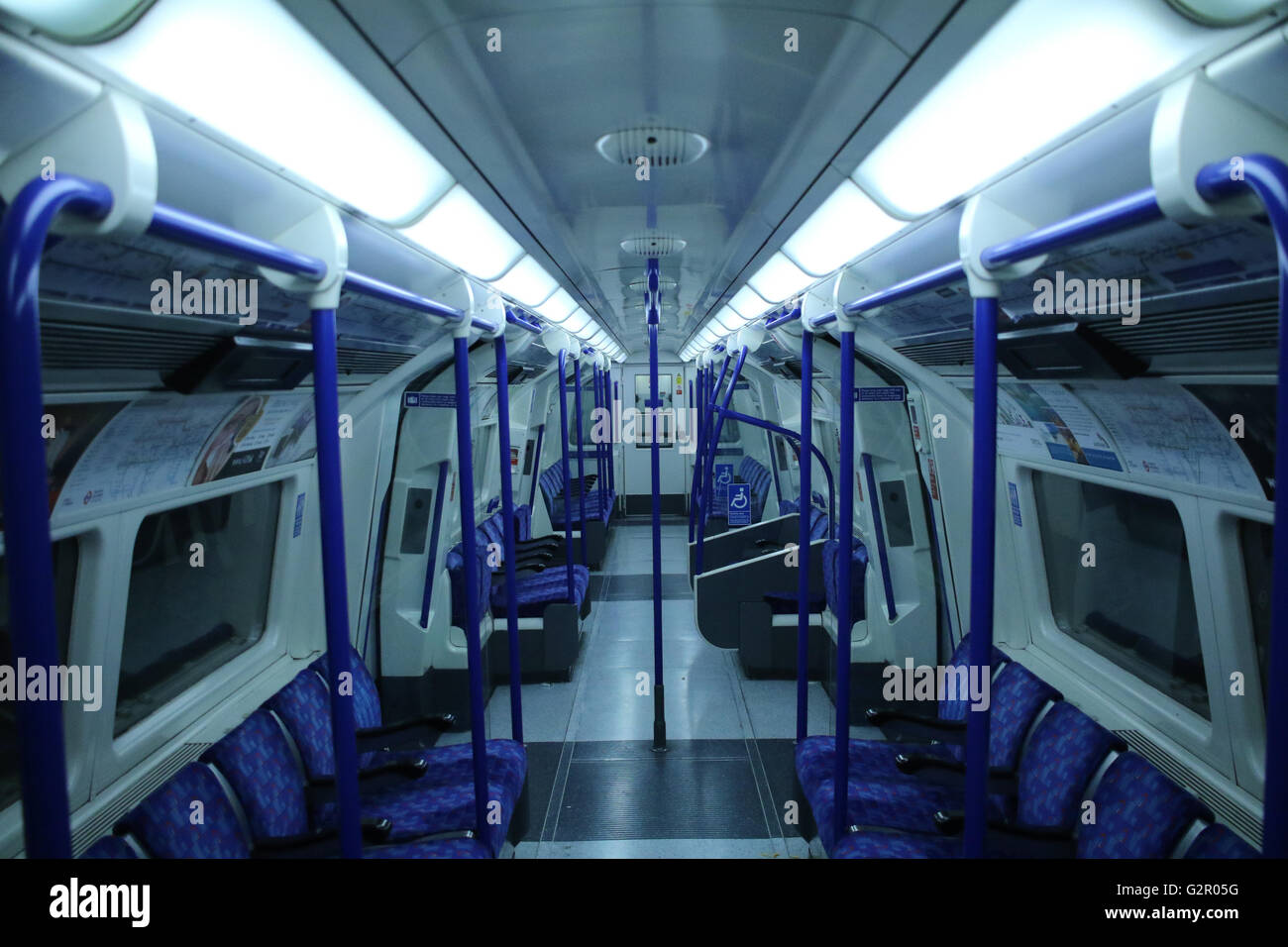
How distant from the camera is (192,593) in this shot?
11.9 feet

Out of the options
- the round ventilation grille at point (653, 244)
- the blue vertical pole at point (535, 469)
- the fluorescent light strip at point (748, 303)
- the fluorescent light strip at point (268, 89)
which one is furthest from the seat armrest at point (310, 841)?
the blue vertical pole at point (535, 469)

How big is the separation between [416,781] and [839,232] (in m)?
3.37

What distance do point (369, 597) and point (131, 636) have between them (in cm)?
185

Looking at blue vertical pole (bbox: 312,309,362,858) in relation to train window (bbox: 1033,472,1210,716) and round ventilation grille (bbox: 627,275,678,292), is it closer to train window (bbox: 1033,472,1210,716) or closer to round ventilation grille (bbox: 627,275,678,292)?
train window (bbox: 1033,472,1210,716)

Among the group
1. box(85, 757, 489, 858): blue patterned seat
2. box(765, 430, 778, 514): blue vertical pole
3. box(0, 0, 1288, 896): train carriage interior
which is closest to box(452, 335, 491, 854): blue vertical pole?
box(0, 0, 1288, 896): train carriage interior

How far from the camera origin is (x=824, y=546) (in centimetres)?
601

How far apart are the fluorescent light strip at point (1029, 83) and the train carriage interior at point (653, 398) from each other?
1 cm

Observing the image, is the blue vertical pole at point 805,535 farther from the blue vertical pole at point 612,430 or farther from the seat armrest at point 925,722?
the blue vertical pole at point 612,430

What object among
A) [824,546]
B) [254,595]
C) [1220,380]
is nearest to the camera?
[1220,380]

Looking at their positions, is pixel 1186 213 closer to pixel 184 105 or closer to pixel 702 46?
pixel 702 46

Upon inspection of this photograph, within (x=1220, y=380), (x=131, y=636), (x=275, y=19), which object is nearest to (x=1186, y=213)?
(x=1220, y=380)

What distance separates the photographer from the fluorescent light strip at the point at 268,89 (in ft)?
4.38

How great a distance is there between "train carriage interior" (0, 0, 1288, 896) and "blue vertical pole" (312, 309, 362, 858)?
0.6 inches

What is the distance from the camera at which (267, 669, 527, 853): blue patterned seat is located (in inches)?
133
